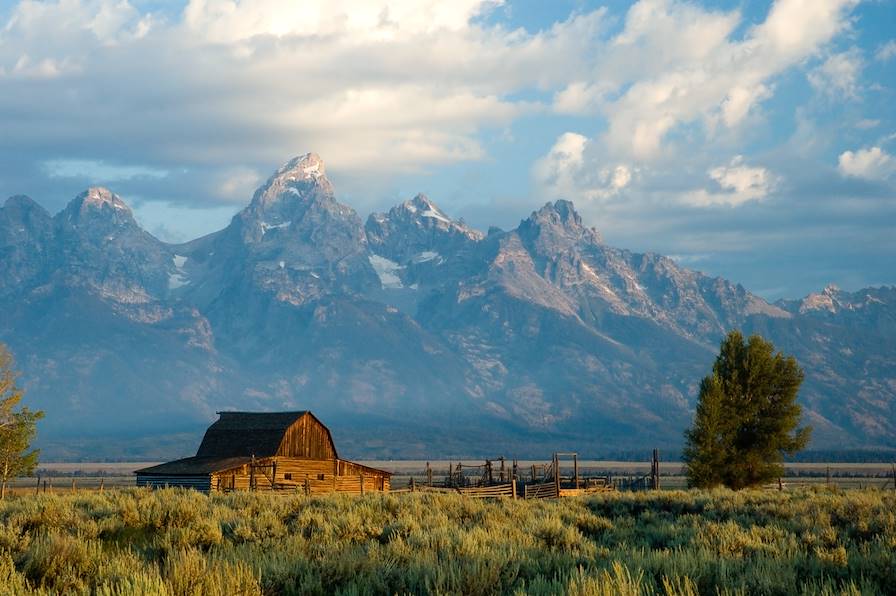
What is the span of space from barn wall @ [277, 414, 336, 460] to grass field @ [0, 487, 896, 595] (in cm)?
3673

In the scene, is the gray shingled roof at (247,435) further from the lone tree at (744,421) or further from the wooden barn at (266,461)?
the lone tree at (744,421)

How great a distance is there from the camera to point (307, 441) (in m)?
65.4

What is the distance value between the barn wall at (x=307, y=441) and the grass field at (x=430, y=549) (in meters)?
36.7

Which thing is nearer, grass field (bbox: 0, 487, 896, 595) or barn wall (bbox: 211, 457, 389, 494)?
grass field (bbox: 0, 487, 896, 595)

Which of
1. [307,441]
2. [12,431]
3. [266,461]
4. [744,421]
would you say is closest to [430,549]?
[744,421]

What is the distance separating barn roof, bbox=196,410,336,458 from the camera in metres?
63.0

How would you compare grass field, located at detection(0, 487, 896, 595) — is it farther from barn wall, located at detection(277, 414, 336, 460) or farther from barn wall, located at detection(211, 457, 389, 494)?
barn wall, located at detection(277, 414, 336, 460)

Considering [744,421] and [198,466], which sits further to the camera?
[198,466]

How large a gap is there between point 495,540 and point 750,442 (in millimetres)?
38459

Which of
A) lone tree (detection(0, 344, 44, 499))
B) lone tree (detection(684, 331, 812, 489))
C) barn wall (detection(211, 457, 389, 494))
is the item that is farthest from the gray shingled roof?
lone tree (detection(684, 331, 812, 489))

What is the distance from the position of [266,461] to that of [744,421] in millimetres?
28152

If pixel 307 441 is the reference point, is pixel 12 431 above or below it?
above

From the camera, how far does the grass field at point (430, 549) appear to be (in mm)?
10836

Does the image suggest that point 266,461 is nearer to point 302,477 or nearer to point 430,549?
point 302,477
